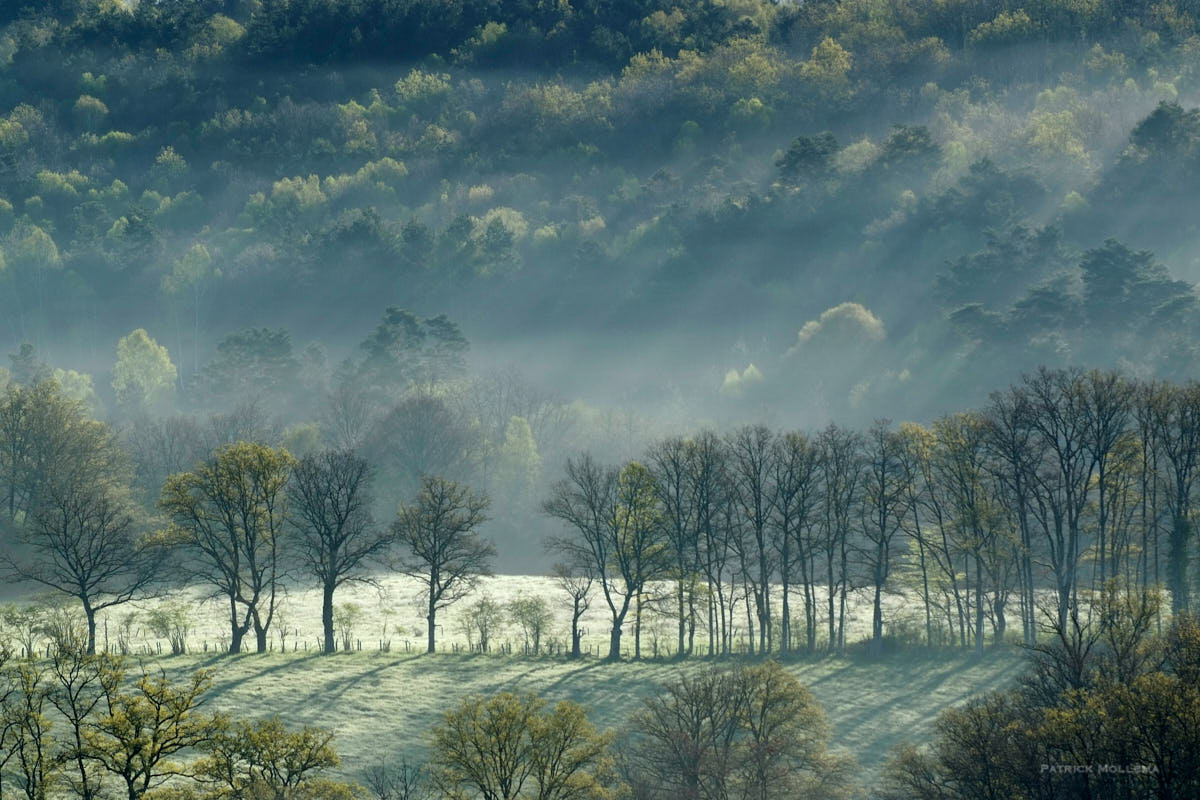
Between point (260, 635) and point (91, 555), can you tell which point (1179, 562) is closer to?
point (260, 635)

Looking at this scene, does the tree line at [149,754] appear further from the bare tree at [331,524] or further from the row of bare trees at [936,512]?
the row of bare trees at [936,512]

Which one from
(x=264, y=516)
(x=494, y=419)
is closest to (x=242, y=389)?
(x=494, y=419)

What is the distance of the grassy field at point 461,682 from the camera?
218 ft

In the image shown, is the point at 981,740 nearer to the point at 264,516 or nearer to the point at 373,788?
the point at 373,788

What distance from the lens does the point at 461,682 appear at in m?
73.5

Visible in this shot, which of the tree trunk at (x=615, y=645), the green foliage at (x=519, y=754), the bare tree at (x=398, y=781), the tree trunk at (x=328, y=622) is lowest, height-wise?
the bare tree at (x=398, y=781)

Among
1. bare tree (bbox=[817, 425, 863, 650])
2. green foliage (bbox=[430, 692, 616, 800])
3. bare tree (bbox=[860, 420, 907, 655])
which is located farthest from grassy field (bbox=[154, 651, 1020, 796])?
green foliage (bbox=[430, 692, 616, 800])

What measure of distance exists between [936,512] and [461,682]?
2990 centimetres

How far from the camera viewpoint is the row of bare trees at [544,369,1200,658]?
266 ft

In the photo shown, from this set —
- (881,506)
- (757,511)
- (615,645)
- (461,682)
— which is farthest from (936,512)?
(461,682)

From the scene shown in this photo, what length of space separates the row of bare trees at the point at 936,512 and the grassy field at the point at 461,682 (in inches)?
120

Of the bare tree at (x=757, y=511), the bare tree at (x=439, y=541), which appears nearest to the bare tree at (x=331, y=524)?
the bare tree at (x=439, y=541)

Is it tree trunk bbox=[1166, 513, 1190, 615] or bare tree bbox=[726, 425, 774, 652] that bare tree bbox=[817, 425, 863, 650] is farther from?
tree trunk bbox=[1166, 513, 1190, 615]

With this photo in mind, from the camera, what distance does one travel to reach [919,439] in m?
88.2
